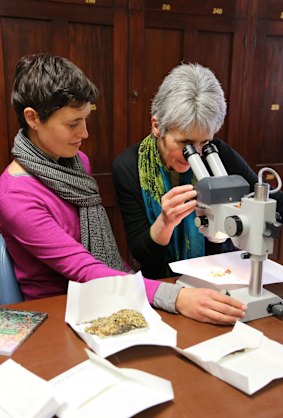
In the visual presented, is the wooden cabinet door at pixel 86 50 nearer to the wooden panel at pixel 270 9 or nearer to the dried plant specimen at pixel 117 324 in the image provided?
the wooden panel at pixel 270 9

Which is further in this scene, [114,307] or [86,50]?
[86,50]

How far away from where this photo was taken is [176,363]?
87 cm

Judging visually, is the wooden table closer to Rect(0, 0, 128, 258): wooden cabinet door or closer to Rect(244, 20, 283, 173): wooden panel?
Rect(0, 0, 128, 258): wooden cabinet door

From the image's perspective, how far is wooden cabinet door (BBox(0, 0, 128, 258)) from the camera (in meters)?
2.04

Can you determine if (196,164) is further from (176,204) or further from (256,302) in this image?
(256,302)

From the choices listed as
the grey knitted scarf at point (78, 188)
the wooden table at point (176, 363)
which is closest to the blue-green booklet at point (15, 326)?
the wooden table at point (176, 363)

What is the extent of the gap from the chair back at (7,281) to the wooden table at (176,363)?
161 mm

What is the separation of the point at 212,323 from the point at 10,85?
1.60 metres

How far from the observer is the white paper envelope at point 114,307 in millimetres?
926

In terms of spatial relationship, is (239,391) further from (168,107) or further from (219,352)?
(168,107)

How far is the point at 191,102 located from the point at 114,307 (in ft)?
2.27

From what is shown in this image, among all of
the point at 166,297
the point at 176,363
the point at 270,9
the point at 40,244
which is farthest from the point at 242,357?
the point at 270,9

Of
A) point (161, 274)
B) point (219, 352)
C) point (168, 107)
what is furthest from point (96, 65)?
point (219, 352)

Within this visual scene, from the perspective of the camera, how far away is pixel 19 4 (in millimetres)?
1995
